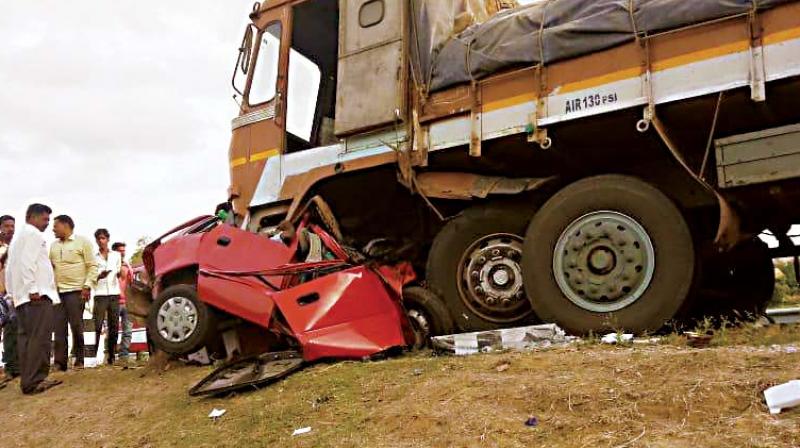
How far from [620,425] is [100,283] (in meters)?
6.64

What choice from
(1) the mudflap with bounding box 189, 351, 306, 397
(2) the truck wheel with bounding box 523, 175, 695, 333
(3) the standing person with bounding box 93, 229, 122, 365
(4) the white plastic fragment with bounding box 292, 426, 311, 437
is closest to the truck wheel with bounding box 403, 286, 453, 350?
(2) the truck wheel with bounding box 523, 175, 695, 333

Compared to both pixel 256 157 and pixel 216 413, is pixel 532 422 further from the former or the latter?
pixel 256 157

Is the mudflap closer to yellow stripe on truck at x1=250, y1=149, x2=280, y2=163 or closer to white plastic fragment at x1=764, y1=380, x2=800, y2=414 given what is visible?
yellow stripe on truck at x1=250, y1=149, x2=280, y2=163

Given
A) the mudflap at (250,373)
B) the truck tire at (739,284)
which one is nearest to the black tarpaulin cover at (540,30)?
the truck tire at (739,284)

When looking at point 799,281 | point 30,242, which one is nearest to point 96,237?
point 30,242

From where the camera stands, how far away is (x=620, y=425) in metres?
2.90

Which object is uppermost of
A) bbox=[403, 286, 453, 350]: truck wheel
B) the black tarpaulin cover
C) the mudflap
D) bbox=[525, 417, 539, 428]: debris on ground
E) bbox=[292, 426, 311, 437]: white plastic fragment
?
the black tarpaulin cover

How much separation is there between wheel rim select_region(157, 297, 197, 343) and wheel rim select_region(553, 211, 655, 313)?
9.27ft

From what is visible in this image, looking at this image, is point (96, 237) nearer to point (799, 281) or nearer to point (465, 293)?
point (465, 293)

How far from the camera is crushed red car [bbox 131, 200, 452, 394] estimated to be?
495 centimetres

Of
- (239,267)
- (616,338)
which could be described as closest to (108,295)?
(239,267)

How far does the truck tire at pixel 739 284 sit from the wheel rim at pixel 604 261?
1356 mm

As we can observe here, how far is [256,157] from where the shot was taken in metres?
6.38

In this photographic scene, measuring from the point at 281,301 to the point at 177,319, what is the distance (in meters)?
0.97
